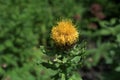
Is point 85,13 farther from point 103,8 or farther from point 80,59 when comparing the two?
point 80,59

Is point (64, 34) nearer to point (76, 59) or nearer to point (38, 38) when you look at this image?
point (76, 59)

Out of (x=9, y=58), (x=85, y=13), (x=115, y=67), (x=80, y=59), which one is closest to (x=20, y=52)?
(x=9, y=58)

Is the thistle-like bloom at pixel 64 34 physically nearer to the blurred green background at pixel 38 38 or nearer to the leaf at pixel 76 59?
the leaf at pixel 76 59

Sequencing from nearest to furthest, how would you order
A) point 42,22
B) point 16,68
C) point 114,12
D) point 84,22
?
point 16,68 → point 42,22 → point 84,22 → point 114,12

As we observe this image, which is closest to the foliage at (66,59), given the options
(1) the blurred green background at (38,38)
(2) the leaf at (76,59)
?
(2) the leaf at (76,59)

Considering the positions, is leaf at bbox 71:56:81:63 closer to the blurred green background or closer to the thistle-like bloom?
the thistle-like bloom
